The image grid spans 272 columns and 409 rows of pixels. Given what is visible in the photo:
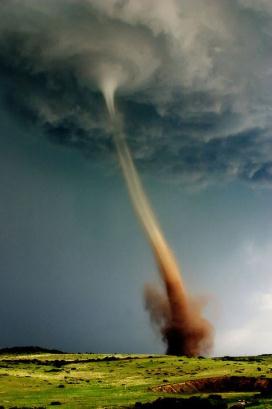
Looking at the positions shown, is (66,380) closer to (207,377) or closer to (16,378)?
(16,378)

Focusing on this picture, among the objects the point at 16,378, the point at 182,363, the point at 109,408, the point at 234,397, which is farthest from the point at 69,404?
the point at 182,363

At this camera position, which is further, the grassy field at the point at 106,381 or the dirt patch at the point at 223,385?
the dirt patch at the point at 223,385

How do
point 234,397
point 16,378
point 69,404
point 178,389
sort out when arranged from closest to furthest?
point 69,404
point 234,397
point 178,389
point 16,378

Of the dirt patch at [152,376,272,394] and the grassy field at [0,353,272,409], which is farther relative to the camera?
the dirt patch at [152,376,272,394]

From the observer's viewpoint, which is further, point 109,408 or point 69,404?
point 69,404

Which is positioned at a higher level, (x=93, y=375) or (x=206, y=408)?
(x=93, y=375)
